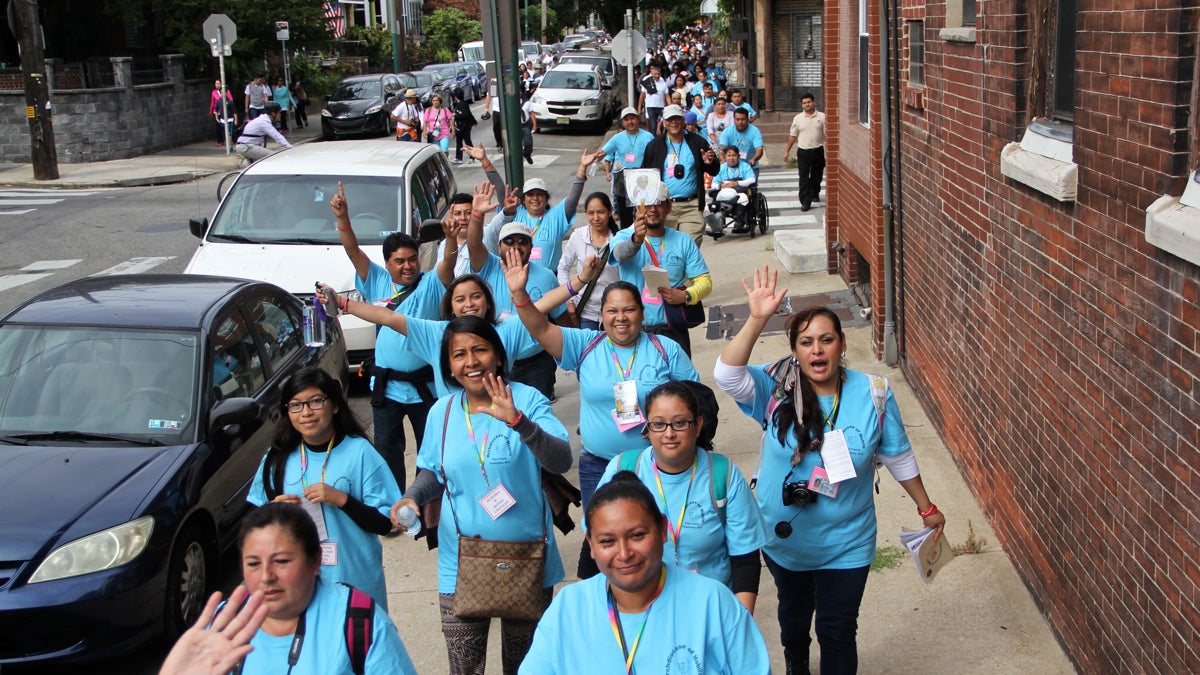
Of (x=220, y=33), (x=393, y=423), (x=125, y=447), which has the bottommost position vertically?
(x=393, y=423)

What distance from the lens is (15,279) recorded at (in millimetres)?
15836

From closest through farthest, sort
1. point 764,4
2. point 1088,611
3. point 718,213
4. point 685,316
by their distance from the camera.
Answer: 1. point 1088,611
2. point 685,316
3. point 718,213
4. point 764,4

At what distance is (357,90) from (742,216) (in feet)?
67.4

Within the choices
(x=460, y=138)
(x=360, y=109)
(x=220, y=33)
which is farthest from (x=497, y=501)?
(x=360, y=109)

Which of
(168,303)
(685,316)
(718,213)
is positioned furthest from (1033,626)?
(718,213)

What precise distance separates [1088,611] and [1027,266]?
1.61 metres

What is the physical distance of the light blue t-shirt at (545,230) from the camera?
9.26 meters

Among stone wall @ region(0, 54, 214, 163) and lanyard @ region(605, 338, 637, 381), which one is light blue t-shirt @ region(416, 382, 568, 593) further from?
stone wall @ region(0, 54, 214, 163)

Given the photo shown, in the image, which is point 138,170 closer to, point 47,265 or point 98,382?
point 47,265

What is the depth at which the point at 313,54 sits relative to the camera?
48.0 meters

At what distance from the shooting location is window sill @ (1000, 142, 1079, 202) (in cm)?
506

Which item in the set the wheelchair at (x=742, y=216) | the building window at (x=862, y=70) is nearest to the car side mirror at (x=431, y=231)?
the building window at (x=862, y=70)

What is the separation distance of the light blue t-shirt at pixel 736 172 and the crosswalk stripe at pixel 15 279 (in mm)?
8608

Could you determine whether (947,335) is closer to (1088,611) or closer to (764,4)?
(1088,611)
